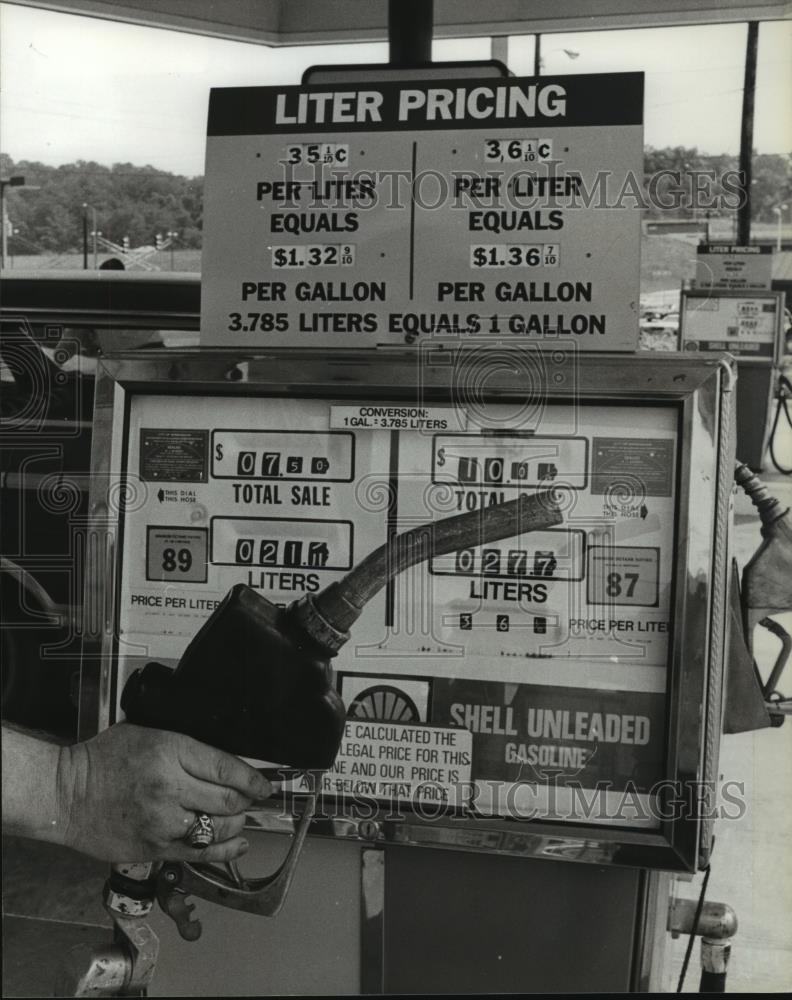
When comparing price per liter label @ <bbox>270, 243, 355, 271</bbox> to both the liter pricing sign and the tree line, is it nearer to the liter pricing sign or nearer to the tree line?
the liter pricing sign

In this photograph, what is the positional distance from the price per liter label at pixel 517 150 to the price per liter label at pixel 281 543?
1.61 ft

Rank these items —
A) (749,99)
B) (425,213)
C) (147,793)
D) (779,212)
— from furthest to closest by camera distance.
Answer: (779,212), (749,99), (425,213), (147,793)

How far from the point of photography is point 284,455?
1.38m

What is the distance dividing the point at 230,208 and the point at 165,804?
29.6 inches

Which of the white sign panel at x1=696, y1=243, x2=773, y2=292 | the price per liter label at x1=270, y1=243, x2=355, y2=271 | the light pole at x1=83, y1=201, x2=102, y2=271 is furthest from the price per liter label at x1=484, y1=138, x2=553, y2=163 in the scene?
the white sign panel at x1=696, y1=243, x2=773, y2=292

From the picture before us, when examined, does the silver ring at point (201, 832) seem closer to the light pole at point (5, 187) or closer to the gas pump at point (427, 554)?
the gas pump at point (427, 554)

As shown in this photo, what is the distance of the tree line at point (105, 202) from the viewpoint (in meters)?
1.94

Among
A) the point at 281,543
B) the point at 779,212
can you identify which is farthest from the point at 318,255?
the point at 779,212

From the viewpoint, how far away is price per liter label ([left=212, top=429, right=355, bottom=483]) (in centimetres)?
137

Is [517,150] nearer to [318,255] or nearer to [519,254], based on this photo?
[519,254]

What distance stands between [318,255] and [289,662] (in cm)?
52

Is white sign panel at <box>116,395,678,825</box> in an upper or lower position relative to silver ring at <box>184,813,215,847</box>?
upper

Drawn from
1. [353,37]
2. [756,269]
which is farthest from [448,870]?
[756,269]

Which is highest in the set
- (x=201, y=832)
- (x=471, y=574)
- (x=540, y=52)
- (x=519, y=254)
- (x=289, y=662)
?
(x=540, y=52)
